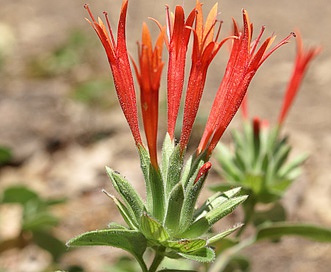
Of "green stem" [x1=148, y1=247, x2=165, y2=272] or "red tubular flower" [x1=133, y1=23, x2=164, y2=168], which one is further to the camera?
"green stem" [x1=148, y1=247, x2=165, y2=272]

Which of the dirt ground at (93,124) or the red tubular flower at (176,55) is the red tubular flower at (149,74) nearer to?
the red tubular flower at (176,55)

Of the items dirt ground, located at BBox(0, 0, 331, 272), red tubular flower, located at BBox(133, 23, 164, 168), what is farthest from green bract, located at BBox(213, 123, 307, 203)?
dirt ground, located at BBox(0, 0, 331, 272)

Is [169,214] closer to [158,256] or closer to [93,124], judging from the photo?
[158,256]

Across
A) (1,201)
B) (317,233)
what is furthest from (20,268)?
(317,233)

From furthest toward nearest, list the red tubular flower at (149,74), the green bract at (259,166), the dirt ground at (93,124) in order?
the dirt ground at (93,124), the green bract at (259,166), the red tubular flower at (149,74)

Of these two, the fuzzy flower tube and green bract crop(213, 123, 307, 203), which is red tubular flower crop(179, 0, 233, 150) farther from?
green bract crop(213, 123, 307, 203)

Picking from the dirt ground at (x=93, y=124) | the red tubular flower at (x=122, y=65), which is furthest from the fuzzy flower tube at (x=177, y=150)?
the dirt ground at (x=93, y=124)

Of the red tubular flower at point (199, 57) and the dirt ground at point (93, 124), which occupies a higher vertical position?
the red tubular flower at point (199, 57)

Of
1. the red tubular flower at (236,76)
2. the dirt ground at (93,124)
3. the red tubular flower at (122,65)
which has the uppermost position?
the red tubular flower at (122,65)
